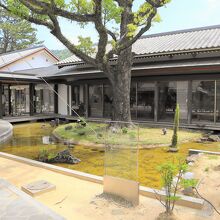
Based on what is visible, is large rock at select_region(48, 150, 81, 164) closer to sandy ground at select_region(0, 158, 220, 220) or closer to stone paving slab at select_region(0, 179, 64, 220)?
sandy ground at select_region(0, 158, 220, 220)

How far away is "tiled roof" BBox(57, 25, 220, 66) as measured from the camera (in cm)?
1320

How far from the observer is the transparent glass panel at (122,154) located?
439 centimetres

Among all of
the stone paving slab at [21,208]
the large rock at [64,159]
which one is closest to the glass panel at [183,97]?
the large rock at [64,159]

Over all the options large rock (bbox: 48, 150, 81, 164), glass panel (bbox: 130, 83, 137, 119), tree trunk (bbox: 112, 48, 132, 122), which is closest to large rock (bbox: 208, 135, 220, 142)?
tree trunk (bbox: 112, 48, 132, 122)

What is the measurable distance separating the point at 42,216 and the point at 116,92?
8.26 metres

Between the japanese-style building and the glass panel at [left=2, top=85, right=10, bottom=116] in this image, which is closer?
the japanese-style building

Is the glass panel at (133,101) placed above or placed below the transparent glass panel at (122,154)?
above

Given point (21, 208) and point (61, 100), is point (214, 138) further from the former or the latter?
point (61, 100)

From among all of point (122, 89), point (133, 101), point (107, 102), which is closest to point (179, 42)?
point (133, 101)

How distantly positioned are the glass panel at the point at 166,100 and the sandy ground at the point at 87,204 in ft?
32.2

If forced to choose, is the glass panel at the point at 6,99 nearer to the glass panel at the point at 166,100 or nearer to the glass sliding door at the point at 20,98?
A: the glass sliding door at the point at 20,98

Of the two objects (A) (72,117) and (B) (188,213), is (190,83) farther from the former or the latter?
(B) (188,213)

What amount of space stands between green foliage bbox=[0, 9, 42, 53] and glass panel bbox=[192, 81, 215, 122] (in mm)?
29315

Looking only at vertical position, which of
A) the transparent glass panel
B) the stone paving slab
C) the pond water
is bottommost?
the pond water
